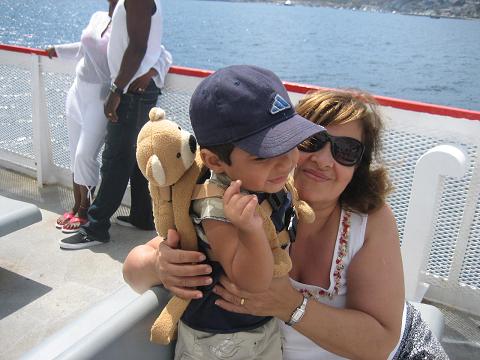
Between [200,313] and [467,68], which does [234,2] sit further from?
[200,313]

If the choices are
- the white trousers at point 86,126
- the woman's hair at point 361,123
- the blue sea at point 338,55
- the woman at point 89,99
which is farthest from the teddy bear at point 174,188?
the blue sea at point 338,55

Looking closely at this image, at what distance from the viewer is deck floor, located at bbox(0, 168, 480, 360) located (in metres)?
2.49

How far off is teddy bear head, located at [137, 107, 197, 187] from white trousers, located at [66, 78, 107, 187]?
6.80ft

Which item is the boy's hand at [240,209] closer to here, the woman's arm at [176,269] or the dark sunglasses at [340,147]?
the woman's arm at [176,269]

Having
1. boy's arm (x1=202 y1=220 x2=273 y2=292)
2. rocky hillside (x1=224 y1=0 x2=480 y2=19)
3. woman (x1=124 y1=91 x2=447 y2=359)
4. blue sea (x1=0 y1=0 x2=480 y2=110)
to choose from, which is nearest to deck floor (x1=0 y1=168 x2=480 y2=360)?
woman (x1=124 y1=91 x2=447 y2=359)

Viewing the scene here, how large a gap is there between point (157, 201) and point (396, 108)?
1681 millimetres

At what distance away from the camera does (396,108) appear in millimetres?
2561

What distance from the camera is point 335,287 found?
1427 mm

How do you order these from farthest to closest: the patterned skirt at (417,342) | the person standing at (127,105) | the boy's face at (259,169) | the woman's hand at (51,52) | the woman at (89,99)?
the woman's hand at (51,52) < the woman at (89,99) < the person standing at (127,105) < the patterned skirt at (417,342) < the boy's face at (259,169)

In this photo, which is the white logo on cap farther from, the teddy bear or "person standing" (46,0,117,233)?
"person standing" (46,0,117,233)

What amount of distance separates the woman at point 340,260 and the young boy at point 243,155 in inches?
7.4

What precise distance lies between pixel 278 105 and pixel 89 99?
2.28 meters

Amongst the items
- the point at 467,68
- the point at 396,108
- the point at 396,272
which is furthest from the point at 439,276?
the point at 467,68

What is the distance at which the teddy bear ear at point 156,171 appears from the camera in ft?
3.82
